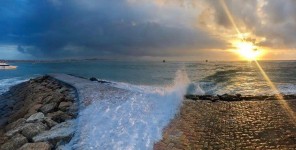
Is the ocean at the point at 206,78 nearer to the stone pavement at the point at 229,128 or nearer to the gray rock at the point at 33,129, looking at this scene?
the stone pavement at the point at 229,128

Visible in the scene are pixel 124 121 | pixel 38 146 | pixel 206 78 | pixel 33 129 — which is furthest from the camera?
pixel 206 78

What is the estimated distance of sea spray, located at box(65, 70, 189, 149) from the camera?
738cm

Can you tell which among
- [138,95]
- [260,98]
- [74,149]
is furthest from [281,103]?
[74,149]

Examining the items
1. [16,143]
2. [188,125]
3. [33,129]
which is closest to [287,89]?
[188,125]

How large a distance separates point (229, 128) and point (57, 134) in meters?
5.43

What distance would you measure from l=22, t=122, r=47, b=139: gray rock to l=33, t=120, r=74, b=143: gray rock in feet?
0.88

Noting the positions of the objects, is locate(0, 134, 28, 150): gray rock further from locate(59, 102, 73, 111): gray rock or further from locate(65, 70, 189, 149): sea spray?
locate(59, 102, 73, 111): gray rock

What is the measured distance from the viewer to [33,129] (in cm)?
873

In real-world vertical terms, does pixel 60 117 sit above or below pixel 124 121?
below

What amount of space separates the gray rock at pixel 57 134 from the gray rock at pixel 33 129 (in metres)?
0.27

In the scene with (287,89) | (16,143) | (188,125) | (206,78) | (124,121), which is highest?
(124,121)

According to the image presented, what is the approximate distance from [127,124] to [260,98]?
9547 mm

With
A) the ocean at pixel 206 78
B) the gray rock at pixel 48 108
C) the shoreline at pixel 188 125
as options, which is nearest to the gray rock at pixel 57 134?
the shoreline at pixel 188 125

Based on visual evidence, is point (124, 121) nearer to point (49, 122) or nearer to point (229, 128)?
point (49, 122)
